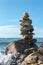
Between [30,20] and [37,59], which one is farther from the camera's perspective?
[30,20]

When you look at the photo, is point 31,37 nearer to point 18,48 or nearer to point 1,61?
point 18,48

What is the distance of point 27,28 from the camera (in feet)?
101

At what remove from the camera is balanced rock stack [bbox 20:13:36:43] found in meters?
30.6

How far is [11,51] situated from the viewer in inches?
1191

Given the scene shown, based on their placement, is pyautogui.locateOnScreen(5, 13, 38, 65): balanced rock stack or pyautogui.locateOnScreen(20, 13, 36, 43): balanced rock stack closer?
pyautogui.locateOnScreen(5, 13, 38, 65): balanced rock stack

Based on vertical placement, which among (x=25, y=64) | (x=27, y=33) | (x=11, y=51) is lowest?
(x=25, y=64)

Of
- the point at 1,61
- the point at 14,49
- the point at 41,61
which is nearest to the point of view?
the point at 41,61

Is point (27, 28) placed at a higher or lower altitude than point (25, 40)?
higher

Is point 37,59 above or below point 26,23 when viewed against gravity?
below

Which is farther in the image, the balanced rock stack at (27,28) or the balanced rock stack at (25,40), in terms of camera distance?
the balanced rock stack at (27,28)

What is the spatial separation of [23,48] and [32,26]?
8.76 feet

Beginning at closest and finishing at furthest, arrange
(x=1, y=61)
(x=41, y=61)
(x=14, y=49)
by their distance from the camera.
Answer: (x=41, y=61)
(x=1, y=61)
(x=14, y=49)

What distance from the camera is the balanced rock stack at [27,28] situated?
30.6 meters

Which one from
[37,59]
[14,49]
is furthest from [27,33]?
[37,59]
